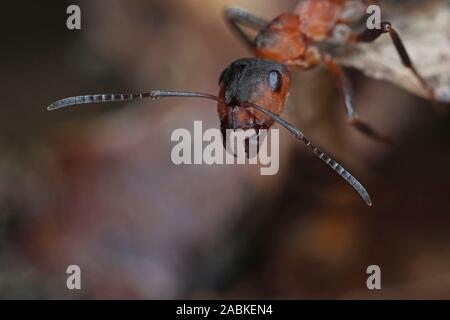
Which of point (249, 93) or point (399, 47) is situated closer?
point (249, 93)

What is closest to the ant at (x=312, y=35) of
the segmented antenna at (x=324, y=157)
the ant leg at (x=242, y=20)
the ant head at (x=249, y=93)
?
the ant leg at (x=242, y=20)

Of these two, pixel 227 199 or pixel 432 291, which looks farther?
pixel 227 199

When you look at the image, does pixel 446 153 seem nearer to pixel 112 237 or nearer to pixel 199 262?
pixel 199 262

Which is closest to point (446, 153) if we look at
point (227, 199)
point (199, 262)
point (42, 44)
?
point (227, 199)

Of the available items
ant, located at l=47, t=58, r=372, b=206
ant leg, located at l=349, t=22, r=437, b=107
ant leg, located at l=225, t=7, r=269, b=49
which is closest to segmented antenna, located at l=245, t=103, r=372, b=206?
ant, located at l=47, t=58, r=372, b=206

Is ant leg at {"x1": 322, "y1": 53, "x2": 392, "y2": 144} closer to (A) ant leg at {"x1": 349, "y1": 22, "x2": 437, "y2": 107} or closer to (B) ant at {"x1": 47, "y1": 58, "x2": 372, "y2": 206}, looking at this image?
(A) ant leg at {"x1": 349, "y1": 22, "x2": 437, "y2": 107}

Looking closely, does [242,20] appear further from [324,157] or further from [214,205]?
[324,157]

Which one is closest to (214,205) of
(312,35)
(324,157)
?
(324,157)
